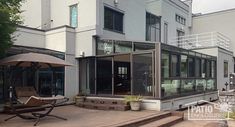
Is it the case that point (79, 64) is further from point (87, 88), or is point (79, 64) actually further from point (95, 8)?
point (95, 8)

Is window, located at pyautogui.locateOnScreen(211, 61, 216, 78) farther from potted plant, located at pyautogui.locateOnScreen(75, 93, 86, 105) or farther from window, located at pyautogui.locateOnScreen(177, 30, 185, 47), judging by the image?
potted plant, located at pyautogui.locateOnScreen(75, 93, 86, 105)

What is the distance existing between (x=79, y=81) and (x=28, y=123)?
698 cm

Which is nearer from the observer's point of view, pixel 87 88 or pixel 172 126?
pixel 172 126

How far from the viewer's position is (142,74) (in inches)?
495

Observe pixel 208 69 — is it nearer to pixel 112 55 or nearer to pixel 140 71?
pixel 140 71

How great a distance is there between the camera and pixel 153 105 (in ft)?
39.6

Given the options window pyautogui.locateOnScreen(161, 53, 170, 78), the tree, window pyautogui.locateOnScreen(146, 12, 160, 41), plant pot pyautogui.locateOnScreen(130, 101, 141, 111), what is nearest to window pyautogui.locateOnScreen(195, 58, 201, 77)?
window pyautogui.locateOnScreen(161, 53, 170, 78)

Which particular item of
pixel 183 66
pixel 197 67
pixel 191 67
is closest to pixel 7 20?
pixel 183 66

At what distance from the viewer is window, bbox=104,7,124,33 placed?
15927 mm

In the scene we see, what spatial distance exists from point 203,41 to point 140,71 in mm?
12457

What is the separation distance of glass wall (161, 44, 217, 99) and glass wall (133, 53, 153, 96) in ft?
1.85

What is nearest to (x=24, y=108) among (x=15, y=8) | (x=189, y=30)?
(x=15, y=8)

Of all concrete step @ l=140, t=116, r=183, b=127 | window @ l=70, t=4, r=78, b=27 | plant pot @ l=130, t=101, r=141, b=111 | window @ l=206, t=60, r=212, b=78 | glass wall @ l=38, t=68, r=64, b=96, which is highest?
window @ l=70, t=4, r=78, b=27

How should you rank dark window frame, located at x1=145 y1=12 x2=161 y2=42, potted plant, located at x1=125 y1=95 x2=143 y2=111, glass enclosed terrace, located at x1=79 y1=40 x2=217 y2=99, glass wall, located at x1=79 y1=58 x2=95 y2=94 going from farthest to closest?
1. dark window frame, located at x1=145 y1=12 x2=161 y2=42
2. glass wall, located at x1=79 y1=58 x2=95 y2=94
3. glass enclosed terrace, located at x1=79 y1=40 x2=217 y2=99
4. potted plant, located at x1=125 y1=95 x2=143 y2=111
